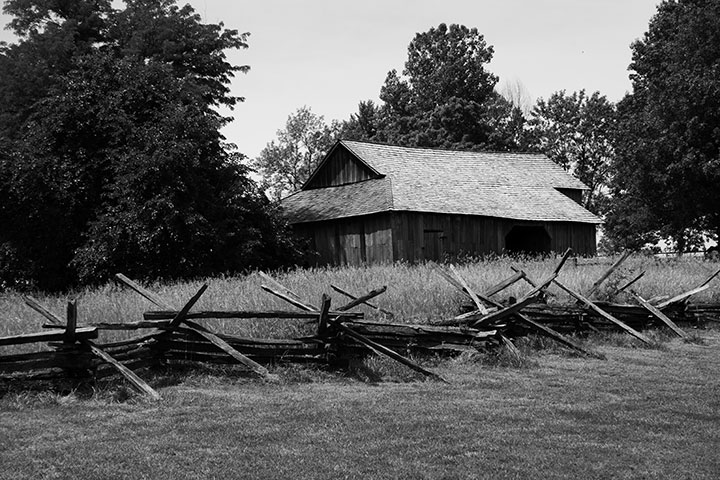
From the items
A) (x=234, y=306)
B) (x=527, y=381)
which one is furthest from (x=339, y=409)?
(x=234, y=306)

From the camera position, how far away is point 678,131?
3916 centimetres

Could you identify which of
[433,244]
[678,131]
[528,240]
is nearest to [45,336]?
[433,244]

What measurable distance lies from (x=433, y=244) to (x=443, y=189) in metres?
3.48

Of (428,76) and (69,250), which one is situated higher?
(428,76)

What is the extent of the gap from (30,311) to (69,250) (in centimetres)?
1205

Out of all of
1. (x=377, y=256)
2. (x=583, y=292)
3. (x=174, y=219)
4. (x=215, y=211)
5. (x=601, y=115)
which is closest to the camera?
(x=583, y=292)

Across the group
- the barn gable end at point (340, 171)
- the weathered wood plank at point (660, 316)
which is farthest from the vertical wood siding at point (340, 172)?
the weathered wood plank at point (660, 316)

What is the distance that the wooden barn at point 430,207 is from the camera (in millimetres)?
30375

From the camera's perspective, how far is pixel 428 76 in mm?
62969

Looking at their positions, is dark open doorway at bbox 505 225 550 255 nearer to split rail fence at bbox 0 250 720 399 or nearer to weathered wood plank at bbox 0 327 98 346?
split rail fence at bbox 0 250 720 399

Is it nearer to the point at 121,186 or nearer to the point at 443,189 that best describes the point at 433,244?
the point at 443,189

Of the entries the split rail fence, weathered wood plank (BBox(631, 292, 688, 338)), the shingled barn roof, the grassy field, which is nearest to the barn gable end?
the shingled barn roof

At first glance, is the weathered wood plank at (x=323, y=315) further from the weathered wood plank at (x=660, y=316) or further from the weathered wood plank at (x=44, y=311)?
the weathered wood plank at (x=660, y=316)

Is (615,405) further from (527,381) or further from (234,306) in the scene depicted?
(234,306)
